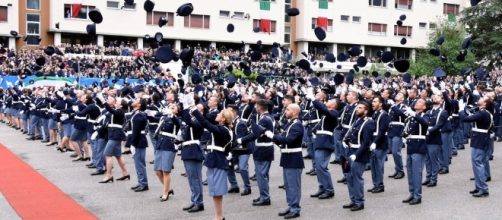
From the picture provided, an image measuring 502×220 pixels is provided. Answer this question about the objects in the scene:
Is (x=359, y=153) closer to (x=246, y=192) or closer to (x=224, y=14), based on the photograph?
(x=246, y=192)

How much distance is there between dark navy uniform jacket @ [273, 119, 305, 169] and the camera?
9094 millimetres

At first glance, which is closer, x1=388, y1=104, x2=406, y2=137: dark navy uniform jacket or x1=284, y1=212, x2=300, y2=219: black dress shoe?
x1=284, y1=212, x2=300, y2=219: black dress shoe

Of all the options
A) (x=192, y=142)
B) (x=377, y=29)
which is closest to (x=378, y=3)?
(x=377, y=29)

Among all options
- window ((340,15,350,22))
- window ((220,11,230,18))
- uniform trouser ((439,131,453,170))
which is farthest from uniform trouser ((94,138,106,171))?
window ((340,15,350,22))

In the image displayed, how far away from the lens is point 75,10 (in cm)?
4512

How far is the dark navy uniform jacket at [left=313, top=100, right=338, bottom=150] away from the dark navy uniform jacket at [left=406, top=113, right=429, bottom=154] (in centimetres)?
137

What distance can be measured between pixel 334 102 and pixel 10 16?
39.6 m

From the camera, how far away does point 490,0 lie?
40.4 meters

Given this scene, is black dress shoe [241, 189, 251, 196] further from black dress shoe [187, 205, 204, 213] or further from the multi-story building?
the multi-story building

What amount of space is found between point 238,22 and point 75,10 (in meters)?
13.7

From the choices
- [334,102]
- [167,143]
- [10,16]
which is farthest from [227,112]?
[10,16]

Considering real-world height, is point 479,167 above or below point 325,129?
below

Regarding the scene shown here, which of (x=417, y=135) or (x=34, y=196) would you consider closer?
(x=417, y=135)

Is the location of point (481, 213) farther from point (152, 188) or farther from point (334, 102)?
point (152, 188)
